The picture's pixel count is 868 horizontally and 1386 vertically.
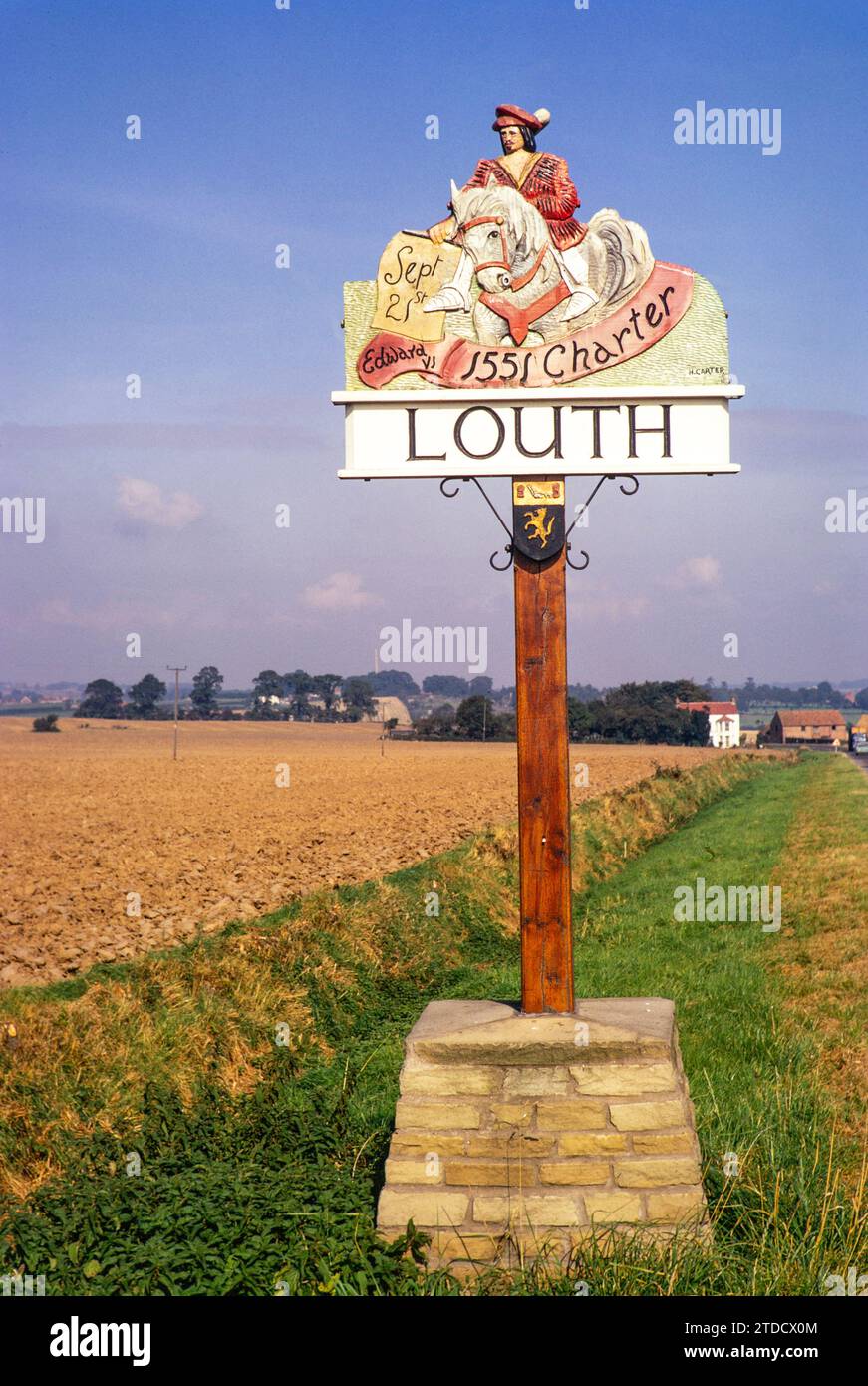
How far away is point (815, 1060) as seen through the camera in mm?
8117

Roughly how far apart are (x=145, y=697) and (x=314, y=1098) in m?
144

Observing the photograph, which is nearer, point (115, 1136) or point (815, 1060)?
point (115, 1136)

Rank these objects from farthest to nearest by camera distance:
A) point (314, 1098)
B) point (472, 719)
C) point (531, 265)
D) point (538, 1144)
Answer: point (472, 719) → point (314, 1098) → point (531, 265) → point (538, 1144)

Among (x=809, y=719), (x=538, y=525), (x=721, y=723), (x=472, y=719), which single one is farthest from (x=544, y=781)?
(x=809, y=719)

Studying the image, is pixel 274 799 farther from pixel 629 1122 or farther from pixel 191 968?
pixel 629 1122

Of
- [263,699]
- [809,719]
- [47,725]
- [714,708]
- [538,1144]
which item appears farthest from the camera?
[263,699]

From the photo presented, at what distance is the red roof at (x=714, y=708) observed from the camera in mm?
101875

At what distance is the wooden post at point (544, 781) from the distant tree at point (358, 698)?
440 ft

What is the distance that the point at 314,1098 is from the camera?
307 inches

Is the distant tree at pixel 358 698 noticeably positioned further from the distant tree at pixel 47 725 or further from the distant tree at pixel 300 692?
the distant tree at pixel 47 725

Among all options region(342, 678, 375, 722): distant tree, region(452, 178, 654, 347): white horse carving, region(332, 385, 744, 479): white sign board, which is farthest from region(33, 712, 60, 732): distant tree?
region(452, 178, 654, 347): white horse carving

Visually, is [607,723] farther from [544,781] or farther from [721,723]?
[544,781]

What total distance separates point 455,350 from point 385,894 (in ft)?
29.8

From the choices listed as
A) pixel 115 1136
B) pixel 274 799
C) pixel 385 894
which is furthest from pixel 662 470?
pixel 274 799
